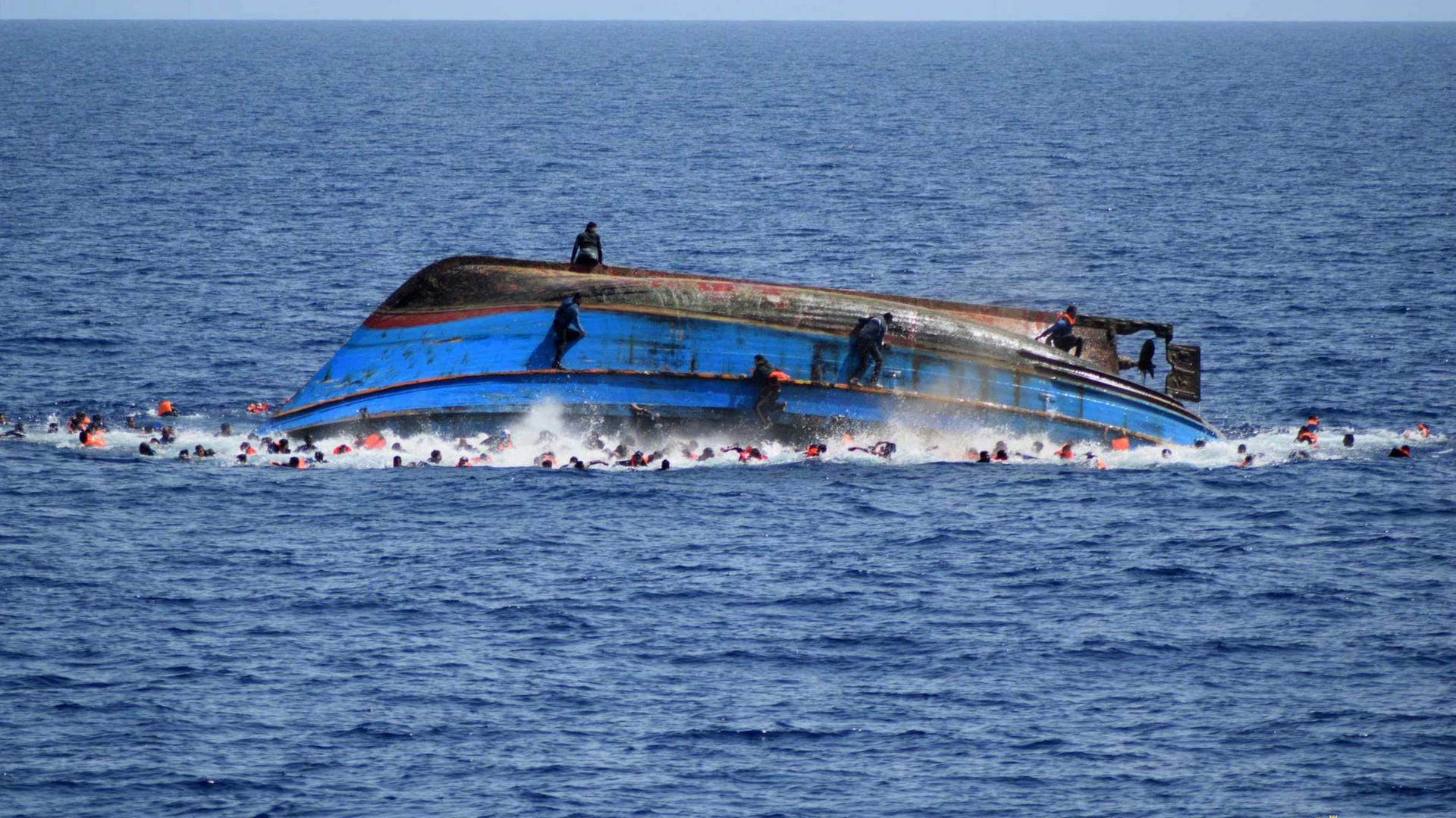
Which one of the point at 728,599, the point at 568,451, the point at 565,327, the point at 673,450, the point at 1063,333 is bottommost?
the point at 728,599

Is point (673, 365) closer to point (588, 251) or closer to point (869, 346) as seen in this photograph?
point (869, 346)

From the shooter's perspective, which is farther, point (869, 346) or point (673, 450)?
point (673, 450)

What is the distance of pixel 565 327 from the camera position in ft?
169

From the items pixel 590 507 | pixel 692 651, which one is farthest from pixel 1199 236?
pixel 692 651

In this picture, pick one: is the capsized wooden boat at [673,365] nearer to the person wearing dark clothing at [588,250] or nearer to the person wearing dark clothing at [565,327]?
the person wearing dark clothing at [565,327]

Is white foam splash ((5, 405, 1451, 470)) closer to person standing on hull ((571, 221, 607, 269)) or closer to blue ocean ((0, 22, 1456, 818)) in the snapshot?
blue ocean ((0, 22, 1456, 818))

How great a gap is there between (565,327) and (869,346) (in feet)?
29.1

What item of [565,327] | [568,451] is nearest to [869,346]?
[565,327]

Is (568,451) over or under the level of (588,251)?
under

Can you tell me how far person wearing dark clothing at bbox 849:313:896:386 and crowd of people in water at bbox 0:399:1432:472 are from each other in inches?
73.1

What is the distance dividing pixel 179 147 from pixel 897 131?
6902 centimetres

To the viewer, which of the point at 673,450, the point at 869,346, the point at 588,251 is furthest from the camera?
the point at 588,251

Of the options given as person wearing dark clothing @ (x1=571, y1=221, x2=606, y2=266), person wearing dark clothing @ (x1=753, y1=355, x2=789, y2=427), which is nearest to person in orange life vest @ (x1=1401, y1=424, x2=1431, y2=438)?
person wearing dark clothing @ (x1=753, y1=355, x2=789, y2=427)

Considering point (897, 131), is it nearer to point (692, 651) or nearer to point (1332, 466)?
point (1332, 466)
